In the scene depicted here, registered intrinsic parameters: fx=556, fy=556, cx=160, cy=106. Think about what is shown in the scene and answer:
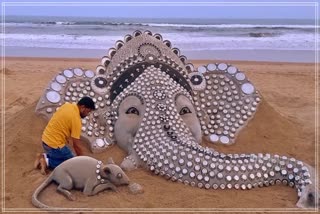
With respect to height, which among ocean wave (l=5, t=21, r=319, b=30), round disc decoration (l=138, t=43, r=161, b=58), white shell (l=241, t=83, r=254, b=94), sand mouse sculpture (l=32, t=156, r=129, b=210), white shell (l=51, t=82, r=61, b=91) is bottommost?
sand mouse sculpture (l=32, t=156, r=129, b=210)

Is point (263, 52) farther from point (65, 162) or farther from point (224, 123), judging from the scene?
point (65, 162)

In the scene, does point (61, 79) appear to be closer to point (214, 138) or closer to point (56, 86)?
point (56, 86)

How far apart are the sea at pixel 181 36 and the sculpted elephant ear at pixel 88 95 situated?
37.8 feet

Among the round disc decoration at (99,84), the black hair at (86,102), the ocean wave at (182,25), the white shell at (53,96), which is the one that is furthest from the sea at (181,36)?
the black hair at (86,102)

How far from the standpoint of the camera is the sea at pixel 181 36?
20516mm

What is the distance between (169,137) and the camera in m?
6.47

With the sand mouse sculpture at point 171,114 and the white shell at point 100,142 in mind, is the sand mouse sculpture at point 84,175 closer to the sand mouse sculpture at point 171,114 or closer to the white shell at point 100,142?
→ the sand mouse sculpture at point 171,114

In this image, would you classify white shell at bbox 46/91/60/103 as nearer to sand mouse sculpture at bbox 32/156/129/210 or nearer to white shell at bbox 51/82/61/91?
white shell at bbox 51/82/61/91

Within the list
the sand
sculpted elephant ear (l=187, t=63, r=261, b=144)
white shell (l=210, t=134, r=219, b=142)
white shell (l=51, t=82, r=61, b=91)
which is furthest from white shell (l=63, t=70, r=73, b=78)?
white shell (l=210, t=134, r=219, b=142)

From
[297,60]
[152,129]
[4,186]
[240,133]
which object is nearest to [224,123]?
[240,133]

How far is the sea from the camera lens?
20516mm

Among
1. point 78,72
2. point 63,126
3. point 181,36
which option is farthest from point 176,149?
point 181,36

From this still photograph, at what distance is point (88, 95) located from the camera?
25.8 ft

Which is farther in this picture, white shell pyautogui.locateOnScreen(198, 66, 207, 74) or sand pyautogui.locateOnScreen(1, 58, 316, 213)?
white shell pyautogui.locateOnScreen(198, 66, 207, 74)
